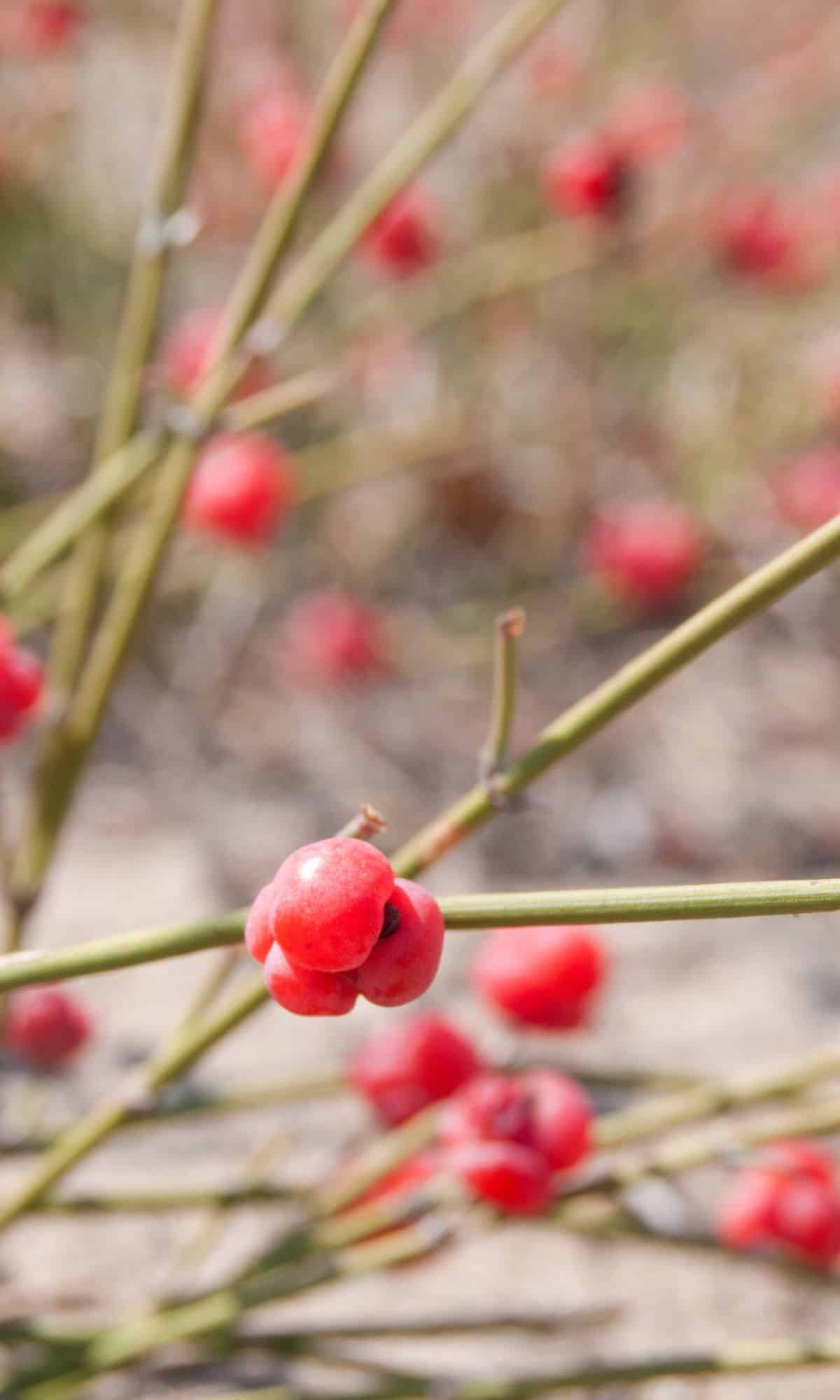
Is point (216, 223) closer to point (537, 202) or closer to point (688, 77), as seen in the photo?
point (537, 202)

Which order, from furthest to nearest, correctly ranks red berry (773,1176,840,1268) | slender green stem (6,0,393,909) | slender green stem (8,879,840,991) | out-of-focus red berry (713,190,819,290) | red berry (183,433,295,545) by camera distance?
out-of-focus red berry (713,190,819,290) < red berry (183,433,295,545) < red berry (773,1176,840,1268) < slender green stem (6,0,393,909) < slender green stem (8,879,840,991)

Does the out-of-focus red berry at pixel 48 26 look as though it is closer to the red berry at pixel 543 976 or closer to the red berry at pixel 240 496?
the red berry at pixel 240 496

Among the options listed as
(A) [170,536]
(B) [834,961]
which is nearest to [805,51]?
(B) [834,961]

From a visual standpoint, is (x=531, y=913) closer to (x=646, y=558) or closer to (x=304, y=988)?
(x=304, y=988)

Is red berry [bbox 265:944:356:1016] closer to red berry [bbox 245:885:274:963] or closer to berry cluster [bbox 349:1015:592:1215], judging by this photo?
red berry [bbox 245:885:274:963]

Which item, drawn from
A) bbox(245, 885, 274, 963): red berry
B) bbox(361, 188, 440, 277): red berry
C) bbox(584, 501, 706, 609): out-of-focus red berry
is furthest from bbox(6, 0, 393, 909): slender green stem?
bbox(584, 501, 706, 609): out-of-focus red berry

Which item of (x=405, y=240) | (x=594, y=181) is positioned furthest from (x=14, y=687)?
(x=405, y=240)

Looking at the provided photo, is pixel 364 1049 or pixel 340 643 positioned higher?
pixel 340 643
